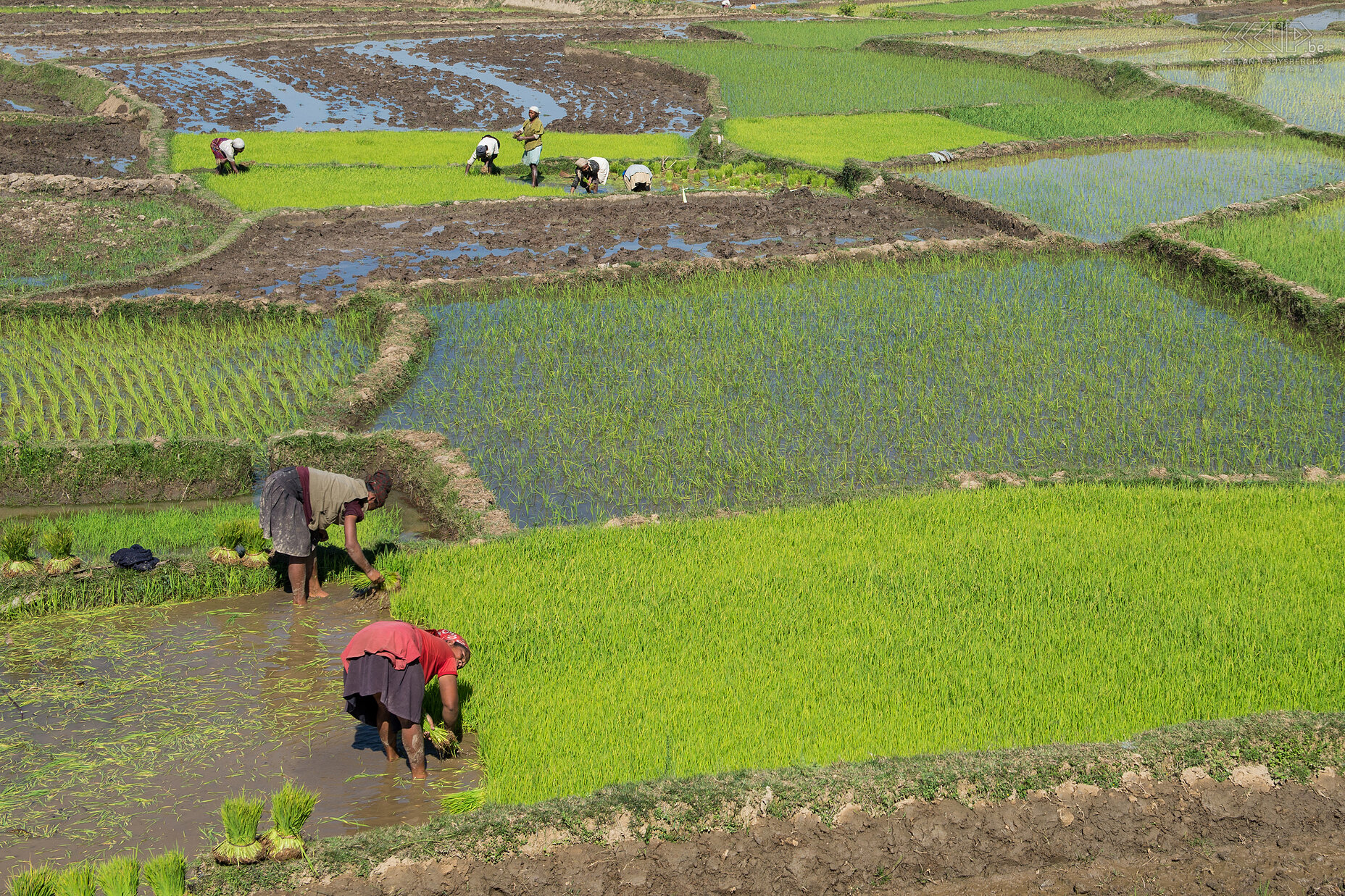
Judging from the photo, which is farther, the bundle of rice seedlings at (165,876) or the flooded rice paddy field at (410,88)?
the flooded rice paddy field at (410,88)

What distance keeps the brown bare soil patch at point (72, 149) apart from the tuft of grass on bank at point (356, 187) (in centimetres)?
209

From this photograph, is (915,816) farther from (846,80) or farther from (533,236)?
(846,80)

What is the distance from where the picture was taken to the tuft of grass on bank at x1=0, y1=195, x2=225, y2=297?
38.2 feet

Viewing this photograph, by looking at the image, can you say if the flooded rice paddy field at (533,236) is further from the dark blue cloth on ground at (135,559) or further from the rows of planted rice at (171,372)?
the dark blue cloth on ground at (135,559)

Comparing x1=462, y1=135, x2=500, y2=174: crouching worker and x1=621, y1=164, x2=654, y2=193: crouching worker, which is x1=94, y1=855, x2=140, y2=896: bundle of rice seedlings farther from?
x1=462, y1=135, x2=500, y2=174: crouching worker

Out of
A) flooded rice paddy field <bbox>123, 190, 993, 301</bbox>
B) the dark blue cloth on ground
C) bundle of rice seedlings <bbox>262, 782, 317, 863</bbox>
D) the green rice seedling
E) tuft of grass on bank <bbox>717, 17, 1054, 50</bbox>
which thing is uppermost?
tuft of grass on bank <bbox>717, 17, 1054, 50</bbox>

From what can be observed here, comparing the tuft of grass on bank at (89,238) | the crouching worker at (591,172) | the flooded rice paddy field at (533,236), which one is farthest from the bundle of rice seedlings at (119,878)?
the crouching worker at (591,172)

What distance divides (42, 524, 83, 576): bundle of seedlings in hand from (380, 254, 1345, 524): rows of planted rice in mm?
2432

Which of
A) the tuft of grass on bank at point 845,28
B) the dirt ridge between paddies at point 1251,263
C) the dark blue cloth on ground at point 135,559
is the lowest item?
the dark blue cloth on ground at point 135,559

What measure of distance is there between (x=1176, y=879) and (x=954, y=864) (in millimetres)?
761

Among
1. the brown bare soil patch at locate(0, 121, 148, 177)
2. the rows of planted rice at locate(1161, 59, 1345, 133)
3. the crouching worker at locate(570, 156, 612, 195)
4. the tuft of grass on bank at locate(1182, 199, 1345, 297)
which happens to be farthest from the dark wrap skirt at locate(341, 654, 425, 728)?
the rows of planted rice at locate(1161, 59, 1345, 133)

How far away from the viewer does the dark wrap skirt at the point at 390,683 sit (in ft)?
13.5

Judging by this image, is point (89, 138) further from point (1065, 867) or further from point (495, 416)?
point (1065, 867)

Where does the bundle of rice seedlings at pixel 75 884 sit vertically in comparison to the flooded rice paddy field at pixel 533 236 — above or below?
below
